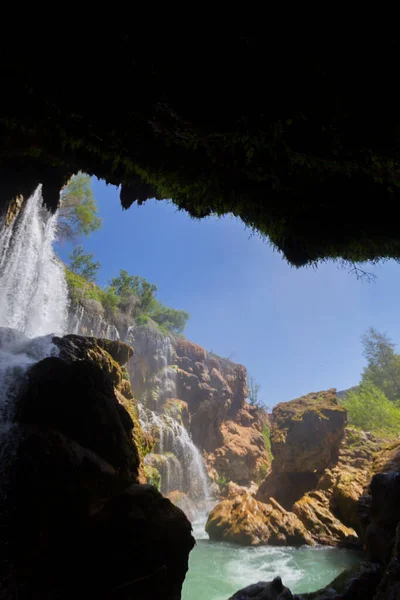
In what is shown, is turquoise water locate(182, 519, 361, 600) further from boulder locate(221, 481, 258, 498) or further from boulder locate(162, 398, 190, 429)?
boulder locate(162, 398, 190, 429)

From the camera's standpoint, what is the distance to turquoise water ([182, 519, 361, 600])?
8430 millimetres

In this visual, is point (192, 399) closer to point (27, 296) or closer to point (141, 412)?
point (141, 412)

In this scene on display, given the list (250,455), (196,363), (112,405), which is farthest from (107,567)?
(196,363)

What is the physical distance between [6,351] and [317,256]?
1010cm

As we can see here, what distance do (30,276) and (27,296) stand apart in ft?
3.80

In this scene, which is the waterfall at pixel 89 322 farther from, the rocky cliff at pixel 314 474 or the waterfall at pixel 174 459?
the rocky cliff at pixel 314 474

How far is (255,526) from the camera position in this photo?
42.9 ft

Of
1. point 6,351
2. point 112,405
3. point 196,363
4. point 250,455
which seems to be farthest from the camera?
point 196,363

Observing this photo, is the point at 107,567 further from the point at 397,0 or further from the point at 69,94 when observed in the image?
the point at 397,0

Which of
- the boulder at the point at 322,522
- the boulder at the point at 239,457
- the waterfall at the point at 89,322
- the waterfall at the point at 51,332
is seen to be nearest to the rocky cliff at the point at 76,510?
the waterfall at the point at 51,332

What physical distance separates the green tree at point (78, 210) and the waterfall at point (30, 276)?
193 inches

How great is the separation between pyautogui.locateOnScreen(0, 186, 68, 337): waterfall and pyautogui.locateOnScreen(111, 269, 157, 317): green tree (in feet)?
34.2

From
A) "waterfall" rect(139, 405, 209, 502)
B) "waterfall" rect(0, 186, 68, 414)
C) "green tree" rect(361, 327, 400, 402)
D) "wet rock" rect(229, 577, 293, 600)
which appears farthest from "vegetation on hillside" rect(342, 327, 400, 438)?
"waterfall" rect(0, 186, 68, 414)

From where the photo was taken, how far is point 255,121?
12.5 ft
